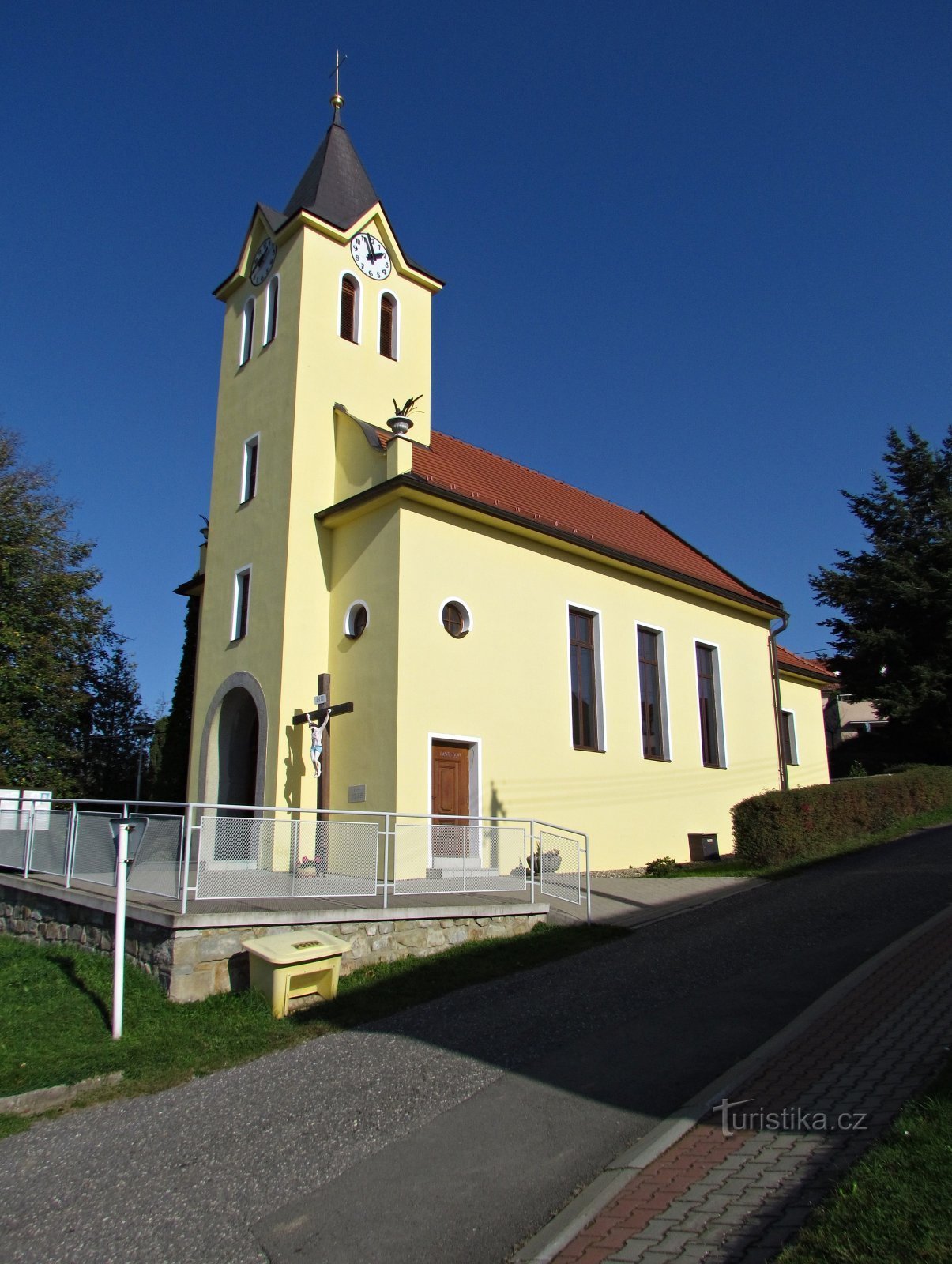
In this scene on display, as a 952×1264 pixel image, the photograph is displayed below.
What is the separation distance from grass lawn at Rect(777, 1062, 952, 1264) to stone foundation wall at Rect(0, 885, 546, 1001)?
20.6 ft

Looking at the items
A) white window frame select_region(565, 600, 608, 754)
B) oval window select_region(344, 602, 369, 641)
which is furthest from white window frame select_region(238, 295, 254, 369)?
white window frame select_region(565, 600, 608, 754)

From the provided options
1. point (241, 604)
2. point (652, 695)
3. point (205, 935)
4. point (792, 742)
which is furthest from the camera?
point (792, 742)

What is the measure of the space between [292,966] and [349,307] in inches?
582

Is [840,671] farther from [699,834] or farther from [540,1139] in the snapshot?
[540,1139]

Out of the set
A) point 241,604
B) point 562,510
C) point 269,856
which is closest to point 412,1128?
point 269,856

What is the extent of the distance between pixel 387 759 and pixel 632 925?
488cm

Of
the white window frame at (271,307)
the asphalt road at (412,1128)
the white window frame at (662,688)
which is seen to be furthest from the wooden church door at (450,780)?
the white window frame at (271,307)

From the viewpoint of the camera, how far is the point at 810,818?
17.4 metres

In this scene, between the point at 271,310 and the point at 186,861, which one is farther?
Result: the point at 271,310

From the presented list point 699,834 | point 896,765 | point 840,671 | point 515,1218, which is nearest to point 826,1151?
point 515,1218

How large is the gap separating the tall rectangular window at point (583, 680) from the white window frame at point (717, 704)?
13.0ft

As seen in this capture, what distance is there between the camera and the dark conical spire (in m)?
19.8

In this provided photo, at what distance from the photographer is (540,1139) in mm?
5539
